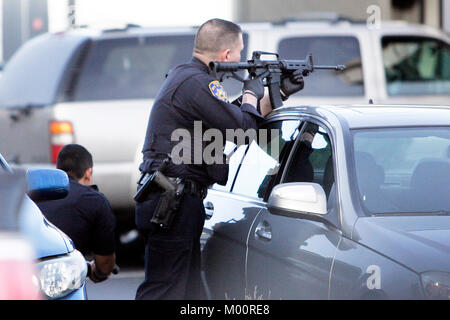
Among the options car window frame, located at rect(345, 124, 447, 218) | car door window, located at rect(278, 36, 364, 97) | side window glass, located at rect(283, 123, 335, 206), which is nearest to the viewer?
car window frame, located at rect(345, 124, 447, 218)

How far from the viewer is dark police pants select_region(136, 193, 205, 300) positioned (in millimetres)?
5617

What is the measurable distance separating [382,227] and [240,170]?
1.76 m

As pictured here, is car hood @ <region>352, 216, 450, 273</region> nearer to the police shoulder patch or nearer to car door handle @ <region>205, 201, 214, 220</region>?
the police shoulder patch

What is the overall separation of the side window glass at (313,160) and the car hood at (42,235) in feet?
4.15

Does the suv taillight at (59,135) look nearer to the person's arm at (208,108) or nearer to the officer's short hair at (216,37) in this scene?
the officer's short hair at (216,37)

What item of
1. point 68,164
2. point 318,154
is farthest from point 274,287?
point 68,164

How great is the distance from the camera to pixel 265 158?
19.1 ft

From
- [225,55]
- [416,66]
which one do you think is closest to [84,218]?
[225,55]

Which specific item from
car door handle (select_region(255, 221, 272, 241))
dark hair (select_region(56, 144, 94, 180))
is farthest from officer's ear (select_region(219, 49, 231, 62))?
dark hair (select_region(56, 144, 94, 180))

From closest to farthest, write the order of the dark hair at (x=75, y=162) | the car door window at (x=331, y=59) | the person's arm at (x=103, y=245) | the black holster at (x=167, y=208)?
the black holster at (x=167, y=208)
the person's arm at (x=103, y=245)
the dark hair at (x=75, y=162)
the car door window at (x=331, y=59)

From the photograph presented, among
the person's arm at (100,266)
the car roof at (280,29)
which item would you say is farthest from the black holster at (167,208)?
the car roof at (280,29)

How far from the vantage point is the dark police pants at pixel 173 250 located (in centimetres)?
562

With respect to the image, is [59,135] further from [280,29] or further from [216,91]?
[216,91]

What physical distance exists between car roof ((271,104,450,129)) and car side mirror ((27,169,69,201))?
1339mm
